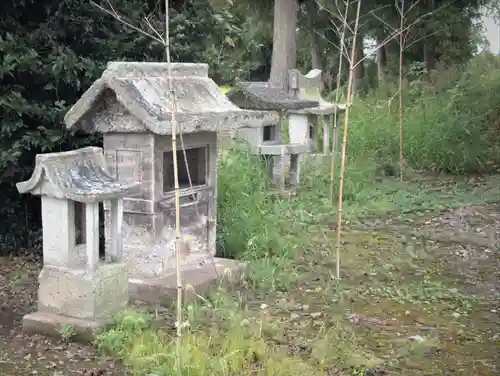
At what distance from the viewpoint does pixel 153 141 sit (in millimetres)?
5605

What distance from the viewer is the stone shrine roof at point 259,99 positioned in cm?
1008

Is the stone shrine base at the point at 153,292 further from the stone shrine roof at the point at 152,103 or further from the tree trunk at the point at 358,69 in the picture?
the tree trunk at the point at 358,69

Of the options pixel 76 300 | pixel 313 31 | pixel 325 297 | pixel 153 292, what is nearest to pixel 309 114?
pixel 325 297

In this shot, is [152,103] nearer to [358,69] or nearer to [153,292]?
[153,292]

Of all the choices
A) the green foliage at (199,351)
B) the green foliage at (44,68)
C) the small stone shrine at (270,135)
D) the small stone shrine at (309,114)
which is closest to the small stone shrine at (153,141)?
the green foliage at (199,351)

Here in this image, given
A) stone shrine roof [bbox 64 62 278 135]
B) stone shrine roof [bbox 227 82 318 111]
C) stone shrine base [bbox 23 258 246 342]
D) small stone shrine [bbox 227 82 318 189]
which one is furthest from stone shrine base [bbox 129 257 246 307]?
stone shrine roof [bbox 227 82 318 111]

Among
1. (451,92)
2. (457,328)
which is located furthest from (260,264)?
(451,92)

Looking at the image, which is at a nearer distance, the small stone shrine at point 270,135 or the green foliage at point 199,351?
the green foliage at point 199,351

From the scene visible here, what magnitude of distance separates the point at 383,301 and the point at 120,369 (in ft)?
8.24

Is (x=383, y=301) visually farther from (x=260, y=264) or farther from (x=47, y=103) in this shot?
(x=47, y=103)

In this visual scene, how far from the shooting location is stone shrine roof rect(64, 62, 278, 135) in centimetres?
540

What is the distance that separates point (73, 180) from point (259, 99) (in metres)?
5.58

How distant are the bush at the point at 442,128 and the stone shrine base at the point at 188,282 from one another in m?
7.04

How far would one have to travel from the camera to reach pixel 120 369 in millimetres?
4414
